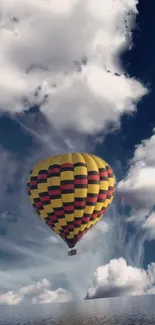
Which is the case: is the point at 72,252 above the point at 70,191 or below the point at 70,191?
below

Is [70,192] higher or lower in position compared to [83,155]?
lower

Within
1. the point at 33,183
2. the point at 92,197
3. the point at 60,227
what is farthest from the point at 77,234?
the point at 33,183

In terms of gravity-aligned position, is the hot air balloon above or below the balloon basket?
above

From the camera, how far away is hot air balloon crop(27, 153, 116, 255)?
58.8 meters

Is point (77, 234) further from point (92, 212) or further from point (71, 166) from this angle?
point (71, 166)

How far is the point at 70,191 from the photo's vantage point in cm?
5853

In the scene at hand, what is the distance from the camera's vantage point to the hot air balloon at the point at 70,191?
58.8m

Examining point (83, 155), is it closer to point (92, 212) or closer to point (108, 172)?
point (108, 172)

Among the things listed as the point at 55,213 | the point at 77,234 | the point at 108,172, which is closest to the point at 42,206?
the point at 55,213

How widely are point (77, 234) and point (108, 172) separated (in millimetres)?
11981

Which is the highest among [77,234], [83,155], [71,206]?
[83,155]

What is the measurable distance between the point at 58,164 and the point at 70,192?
5134 mm

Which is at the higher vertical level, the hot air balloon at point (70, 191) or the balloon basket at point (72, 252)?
the hot air balloon at point (70, 191)

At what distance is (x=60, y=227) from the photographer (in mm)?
60875
